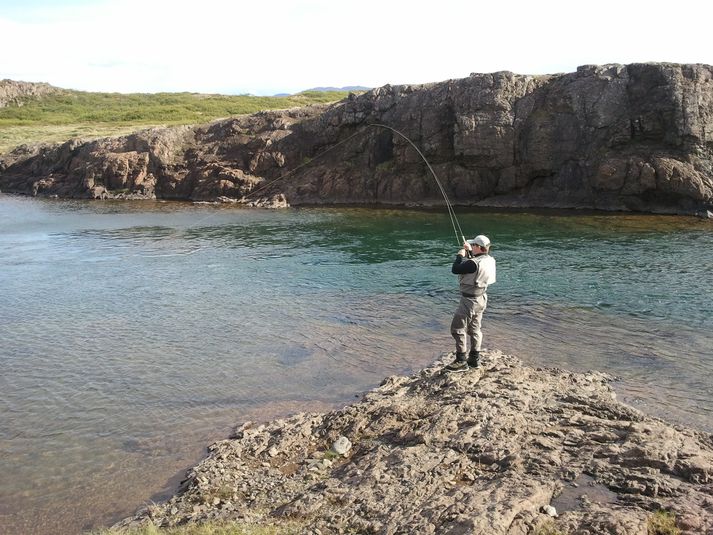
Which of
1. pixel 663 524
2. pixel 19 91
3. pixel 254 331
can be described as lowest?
pixel 254 331

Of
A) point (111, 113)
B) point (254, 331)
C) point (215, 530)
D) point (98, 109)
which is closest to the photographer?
point (215, 530)

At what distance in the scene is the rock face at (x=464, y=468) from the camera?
21.3 feet

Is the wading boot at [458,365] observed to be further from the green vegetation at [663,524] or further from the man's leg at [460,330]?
the green vegetation at [663,524]

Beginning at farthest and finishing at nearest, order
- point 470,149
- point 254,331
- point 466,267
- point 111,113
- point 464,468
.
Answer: point 111,113 < point 470,149 < point 254,331 < point 466,267 < point 464,468

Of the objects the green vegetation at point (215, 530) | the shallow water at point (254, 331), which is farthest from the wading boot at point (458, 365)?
the green vegetation at point (215, 530)

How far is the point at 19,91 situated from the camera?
115 meters

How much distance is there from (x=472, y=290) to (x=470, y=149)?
32979 millimetres

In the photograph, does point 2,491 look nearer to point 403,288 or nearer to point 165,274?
point 403,288

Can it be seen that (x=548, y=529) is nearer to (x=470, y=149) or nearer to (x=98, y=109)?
(x=470, y=149)

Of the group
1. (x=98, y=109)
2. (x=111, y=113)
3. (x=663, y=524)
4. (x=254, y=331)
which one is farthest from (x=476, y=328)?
(x=98, y=109)

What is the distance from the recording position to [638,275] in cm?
2070

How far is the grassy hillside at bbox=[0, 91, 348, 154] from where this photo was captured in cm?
7306

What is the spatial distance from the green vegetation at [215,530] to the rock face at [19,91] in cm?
12384

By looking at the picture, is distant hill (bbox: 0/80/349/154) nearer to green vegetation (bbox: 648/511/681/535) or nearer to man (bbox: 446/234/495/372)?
man (bbox: 446/234/495/372)
